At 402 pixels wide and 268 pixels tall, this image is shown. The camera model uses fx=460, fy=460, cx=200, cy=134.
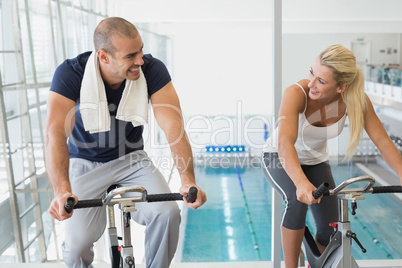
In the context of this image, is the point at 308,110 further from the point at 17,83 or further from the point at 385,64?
the point at 17,83

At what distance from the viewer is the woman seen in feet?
6.63

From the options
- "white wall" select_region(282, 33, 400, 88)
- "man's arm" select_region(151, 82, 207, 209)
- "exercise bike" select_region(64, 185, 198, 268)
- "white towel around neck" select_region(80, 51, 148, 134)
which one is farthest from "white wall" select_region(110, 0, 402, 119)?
"exercise bike" select_region(64, 185, 198, 268)

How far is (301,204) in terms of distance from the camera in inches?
83.3

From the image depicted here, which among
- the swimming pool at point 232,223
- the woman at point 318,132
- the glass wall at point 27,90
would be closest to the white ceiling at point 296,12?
the glass wall at point 27,90

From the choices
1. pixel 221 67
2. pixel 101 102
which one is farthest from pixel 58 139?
pixel 221 67

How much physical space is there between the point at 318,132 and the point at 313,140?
0.19 feet

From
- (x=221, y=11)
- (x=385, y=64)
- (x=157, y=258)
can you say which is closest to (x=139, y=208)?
(x=157, y=258)

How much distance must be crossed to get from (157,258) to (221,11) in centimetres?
195

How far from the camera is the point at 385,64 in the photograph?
3.16 metres

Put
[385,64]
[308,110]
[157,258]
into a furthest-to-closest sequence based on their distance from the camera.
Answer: [385,64], [308,110], [157,258]

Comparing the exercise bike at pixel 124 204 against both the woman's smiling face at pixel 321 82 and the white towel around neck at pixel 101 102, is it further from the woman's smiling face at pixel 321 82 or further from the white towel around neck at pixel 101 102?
the woman's smiling face at pixel 321 82

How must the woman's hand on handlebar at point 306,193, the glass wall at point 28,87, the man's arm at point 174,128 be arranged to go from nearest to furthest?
the woman's hand on handlebar at point 306,193 → the man's arm at point 174,128 → the glass wall at point 28,87

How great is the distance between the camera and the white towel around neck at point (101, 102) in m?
1.98

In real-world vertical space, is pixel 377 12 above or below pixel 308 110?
above
